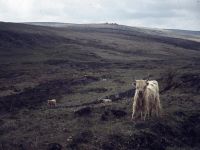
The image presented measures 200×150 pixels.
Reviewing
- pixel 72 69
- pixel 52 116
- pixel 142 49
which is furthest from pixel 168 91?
pixel 142 49

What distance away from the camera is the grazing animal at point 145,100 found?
21.3m

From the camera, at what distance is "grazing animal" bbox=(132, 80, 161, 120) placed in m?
21.3

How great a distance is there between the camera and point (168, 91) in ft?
102

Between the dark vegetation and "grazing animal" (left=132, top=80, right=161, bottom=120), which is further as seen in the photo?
"grazing animal" (left=132, top=80, right=161, bottom=120)

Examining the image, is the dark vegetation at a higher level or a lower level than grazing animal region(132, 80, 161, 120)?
lower

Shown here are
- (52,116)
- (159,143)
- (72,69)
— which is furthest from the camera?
(72,69)

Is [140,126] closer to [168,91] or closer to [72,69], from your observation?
[168,91]

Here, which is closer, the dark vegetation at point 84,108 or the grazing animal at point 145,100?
the dark vegetation at point 84,108

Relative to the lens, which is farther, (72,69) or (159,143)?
(72,69)

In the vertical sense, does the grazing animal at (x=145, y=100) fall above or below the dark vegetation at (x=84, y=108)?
above

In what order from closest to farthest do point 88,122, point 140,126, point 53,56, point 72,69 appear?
point 140,126 < point 88,122 < point 72,69 < point 53,56

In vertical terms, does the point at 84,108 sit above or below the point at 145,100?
below

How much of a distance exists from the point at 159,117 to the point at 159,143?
3019 mm

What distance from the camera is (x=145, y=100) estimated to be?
21.6 m
